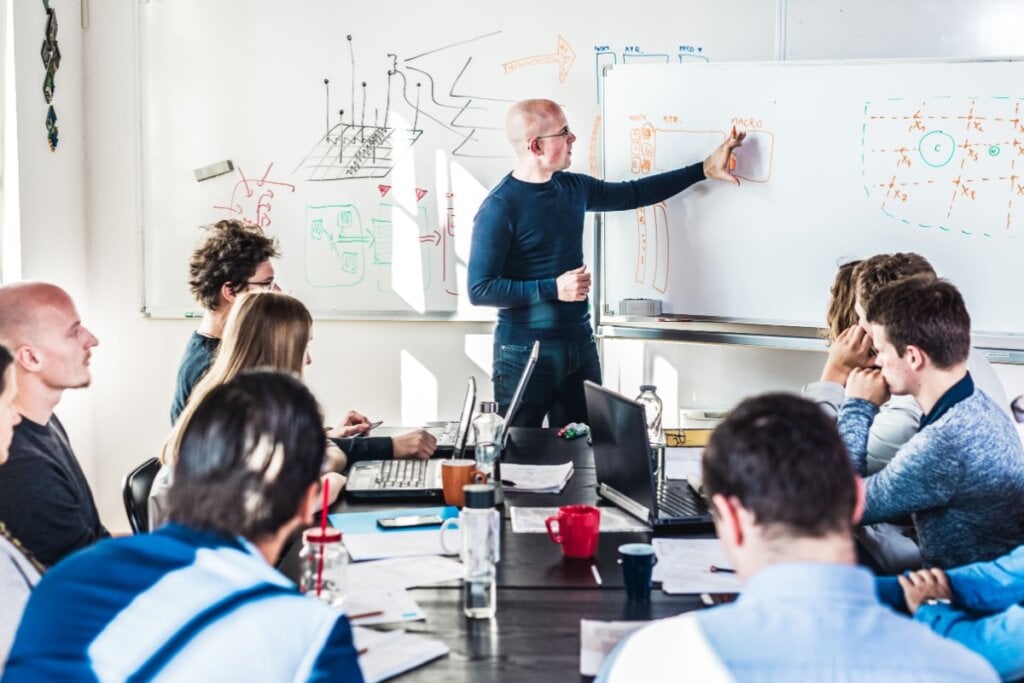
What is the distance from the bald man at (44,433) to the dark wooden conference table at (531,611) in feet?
1.49

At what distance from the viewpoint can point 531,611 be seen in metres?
1.70

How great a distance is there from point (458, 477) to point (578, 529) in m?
0.46

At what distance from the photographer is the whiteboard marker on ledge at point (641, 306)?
400cm

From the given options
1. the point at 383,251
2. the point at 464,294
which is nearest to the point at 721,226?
the point at 464,294

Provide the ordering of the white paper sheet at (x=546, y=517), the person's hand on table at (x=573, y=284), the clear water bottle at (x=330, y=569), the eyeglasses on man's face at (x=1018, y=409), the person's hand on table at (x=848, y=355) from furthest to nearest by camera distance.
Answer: the person's hand on table at (x=573, y=284) → the eyeglasses on man's face at (x=1018, y=409) → the person's hand on table at (x=848, y=355) → the white paper sheet at (x=546, y=517) → the clear water bottle at (x=330, y=569)

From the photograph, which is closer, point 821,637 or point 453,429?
point 821,637

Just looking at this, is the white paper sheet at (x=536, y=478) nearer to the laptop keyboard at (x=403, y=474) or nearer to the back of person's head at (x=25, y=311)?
the laptop keyboard at (x=403, y=474)

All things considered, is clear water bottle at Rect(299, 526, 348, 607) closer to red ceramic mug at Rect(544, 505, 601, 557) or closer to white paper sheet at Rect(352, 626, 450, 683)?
white paper sheet at Rect(352, 626, 450, 683)

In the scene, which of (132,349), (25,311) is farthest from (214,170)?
(25,311)

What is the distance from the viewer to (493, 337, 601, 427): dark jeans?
3801 millimetres

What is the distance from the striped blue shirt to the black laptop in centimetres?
112

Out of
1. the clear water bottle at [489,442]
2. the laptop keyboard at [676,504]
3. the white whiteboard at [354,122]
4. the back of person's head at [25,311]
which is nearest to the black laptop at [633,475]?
the laptop keyboard at [676,504]

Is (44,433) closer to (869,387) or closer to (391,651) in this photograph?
(391,651)

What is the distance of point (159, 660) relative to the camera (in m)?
1.05
